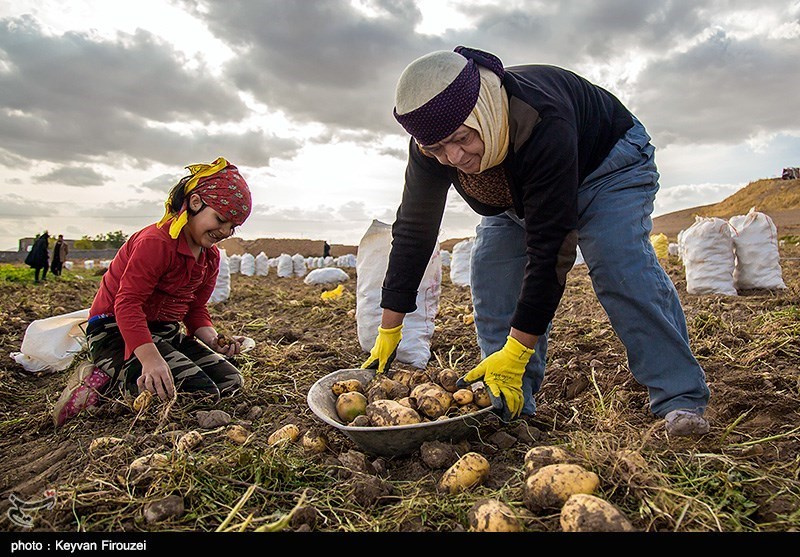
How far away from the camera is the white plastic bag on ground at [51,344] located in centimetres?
359

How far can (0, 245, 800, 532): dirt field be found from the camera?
1.45m

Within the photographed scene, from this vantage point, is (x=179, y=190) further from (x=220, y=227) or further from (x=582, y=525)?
(x=582, y=525)

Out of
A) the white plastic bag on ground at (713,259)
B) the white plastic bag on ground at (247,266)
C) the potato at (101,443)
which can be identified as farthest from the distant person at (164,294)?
the white plastic bag on ground at (247,266)

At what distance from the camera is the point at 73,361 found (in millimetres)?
3680

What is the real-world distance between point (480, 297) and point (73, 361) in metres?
2.87

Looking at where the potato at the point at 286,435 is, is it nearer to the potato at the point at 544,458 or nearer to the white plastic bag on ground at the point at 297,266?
the potato at the point at 544,458

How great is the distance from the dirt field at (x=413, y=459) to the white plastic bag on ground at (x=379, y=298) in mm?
289

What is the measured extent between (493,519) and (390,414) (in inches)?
23.8

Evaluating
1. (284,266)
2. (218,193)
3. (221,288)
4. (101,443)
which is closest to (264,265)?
(284,266)

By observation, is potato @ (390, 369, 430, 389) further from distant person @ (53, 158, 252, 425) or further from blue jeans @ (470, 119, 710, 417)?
distant person @ (53, 158, 252, 425)

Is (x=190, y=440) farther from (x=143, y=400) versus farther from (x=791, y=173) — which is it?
(x=791, y=173)

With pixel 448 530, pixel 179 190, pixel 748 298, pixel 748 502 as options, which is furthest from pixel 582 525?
pixel 748 298

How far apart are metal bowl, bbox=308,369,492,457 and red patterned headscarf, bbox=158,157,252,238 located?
1015 millimetres

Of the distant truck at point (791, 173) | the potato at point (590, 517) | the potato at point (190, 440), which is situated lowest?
the potato at point (190, 440)
